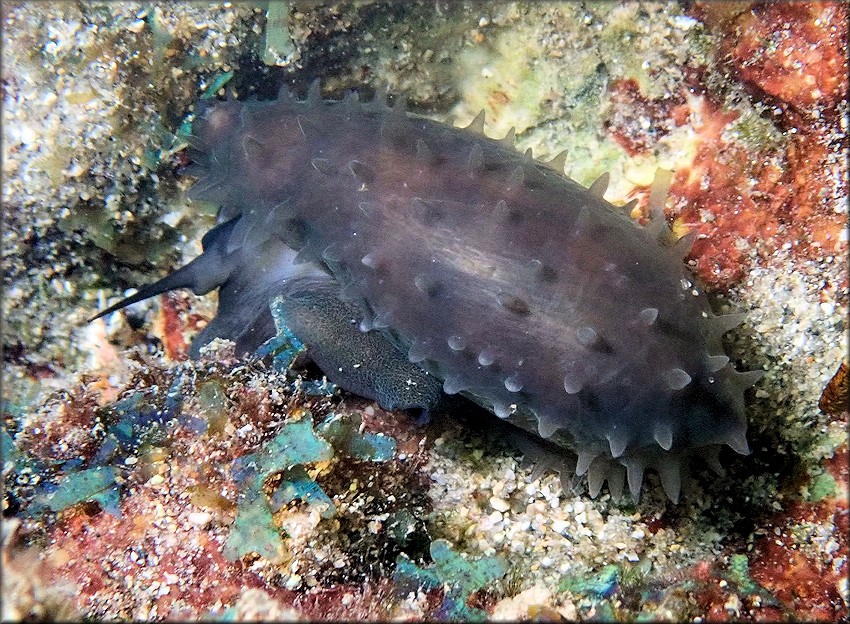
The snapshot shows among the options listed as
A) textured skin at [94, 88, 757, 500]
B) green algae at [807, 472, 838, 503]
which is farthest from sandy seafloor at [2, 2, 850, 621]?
textured skin at [94, 88, 757, 500]

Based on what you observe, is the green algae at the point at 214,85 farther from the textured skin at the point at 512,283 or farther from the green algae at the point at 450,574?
the green algae at the point at 450,574

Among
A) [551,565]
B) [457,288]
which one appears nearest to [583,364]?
[457,288]

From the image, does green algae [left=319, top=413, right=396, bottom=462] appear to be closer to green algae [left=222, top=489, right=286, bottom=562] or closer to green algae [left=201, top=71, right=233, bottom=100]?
green algae [left=222, top=489, right=286, bottom=562]

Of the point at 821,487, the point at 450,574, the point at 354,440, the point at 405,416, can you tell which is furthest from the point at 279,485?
the point at 821,487

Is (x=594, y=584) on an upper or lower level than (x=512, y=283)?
lower

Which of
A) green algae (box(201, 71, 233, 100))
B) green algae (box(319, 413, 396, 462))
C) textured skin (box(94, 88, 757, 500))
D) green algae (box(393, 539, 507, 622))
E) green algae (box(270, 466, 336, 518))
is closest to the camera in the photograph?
green algae (box(393, 539, 507, 622))

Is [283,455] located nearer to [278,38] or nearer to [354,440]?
[354,440]
